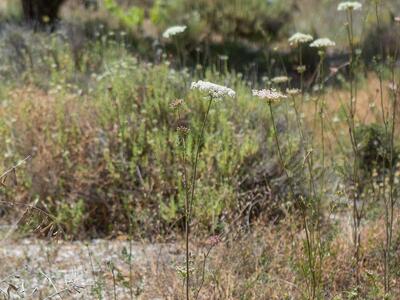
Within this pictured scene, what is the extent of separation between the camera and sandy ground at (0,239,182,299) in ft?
11.3

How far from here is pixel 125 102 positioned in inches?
209

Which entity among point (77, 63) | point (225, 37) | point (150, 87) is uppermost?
point (150, 87)

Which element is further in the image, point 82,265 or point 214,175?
point 214,175

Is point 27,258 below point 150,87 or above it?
below

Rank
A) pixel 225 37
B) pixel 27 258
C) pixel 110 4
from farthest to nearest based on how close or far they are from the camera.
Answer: pixel 225 37
pixel 110 4
pixel 27 258

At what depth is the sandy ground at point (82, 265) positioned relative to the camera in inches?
135

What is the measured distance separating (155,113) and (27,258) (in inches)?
71.6

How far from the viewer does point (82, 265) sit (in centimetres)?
375

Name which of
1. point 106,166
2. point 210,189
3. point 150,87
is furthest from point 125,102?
point 210,189

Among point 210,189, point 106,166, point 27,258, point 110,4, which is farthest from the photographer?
point 110,4

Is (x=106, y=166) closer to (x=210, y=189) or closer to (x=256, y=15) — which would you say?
(x=210, y=189)

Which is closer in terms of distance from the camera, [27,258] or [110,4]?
[27,258]

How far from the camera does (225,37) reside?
37.4 feet

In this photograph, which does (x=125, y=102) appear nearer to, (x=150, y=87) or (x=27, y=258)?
(x=150, y=87)
